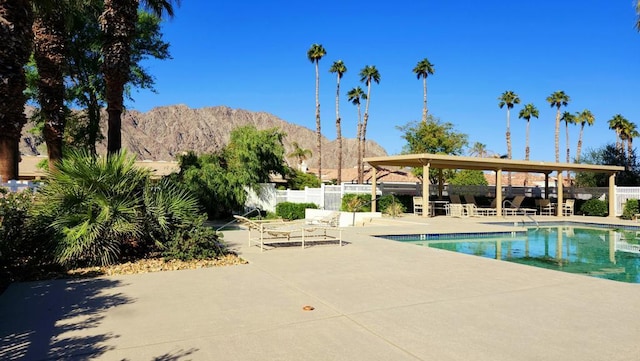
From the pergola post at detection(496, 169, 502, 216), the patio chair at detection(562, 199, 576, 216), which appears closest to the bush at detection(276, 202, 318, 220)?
the pergola post at detection(496, 169, 502, 216)

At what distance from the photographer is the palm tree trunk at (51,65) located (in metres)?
13.8

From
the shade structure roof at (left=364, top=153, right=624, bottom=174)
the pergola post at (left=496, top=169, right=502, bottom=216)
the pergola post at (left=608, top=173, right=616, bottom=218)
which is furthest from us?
the pergola post at (left=608, top=173, right=616, bottom=218)

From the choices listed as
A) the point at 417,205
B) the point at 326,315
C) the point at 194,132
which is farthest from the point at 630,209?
the point at 194,132

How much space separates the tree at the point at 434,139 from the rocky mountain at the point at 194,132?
78687 mm

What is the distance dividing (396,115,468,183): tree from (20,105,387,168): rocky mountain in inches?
3098

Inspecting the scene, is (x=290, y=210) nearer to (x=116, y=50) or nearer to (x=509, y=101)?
(x=116, y=50)

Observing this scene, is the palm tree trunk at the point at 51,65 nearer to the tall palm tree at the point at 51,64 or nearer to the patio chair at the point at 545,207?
the tall palm tree at the point at 51,64

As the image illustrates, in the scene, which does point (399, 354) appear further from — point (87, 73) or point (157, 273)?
point (87, 73)

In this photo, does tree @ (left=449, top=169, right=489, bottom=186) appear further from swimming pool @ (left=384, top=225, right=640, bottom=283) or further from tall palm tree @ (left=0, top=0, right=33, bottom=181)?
tall palm tree @ (left=0, top=0, right=33, bottom=181)

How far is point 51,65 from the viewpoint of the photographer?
13859 mm

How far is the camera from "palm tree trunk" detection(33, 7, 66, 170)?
1377 cm

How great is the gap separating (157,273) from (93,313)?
2440 mm

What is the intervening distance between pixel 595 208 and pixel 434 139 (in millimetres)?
14820

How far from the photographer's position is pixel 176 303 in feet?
19.1
